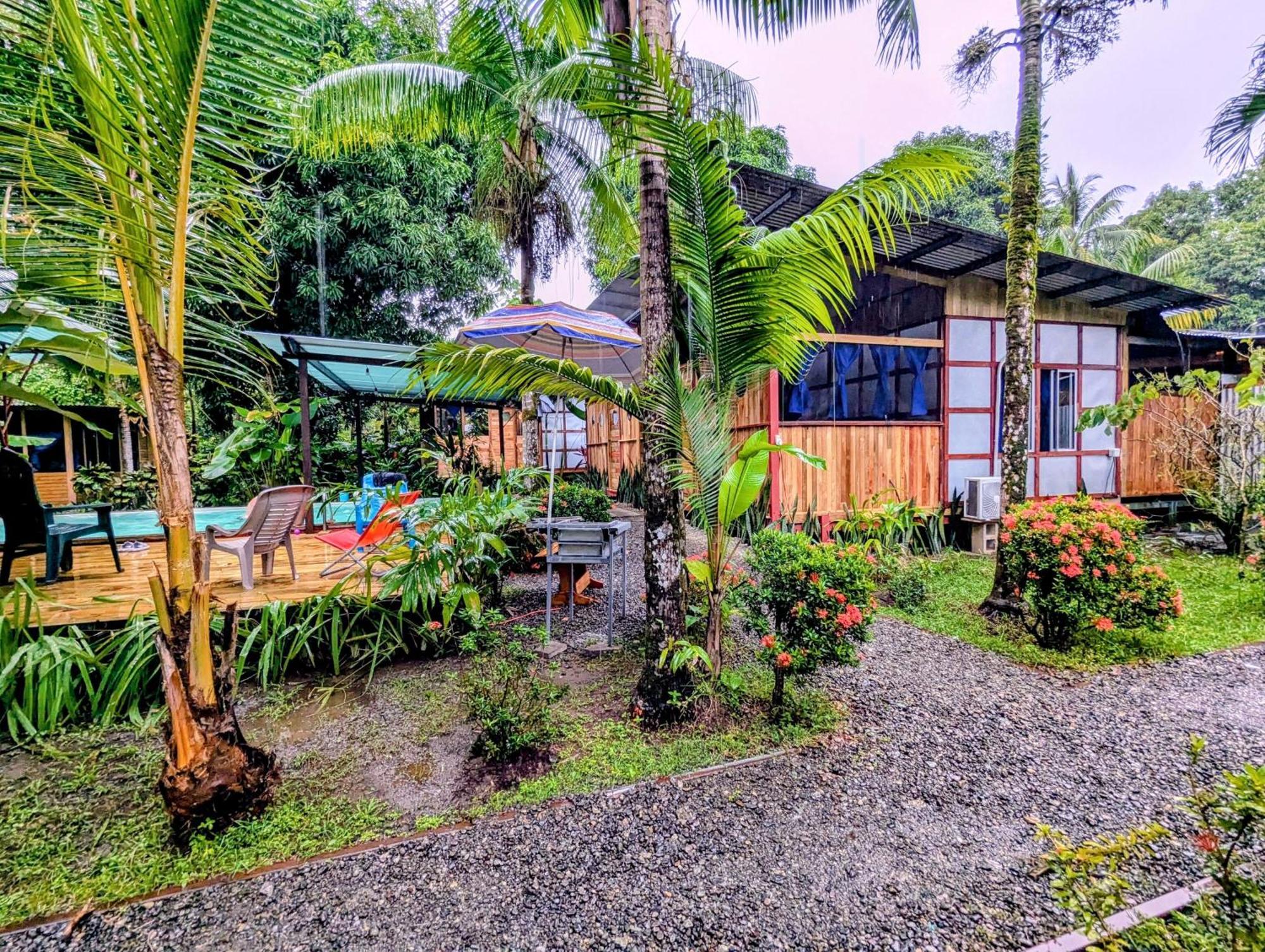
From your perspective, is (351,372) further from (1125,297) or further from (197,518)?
(1125,297)

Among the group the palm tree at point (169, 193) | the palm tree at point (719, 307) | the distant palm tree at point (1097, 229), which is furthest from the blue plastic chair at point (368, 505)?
the distant palm tree at point (1097, 229)

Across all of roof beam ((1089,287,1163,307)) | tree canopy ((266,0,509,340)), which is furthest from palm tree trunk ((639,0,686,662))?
roof beam ((1089,287,1163,307))

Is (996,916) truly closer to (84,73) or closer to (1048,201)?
(84,73)

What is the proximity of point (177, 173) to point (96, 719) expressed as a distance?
2907 mm

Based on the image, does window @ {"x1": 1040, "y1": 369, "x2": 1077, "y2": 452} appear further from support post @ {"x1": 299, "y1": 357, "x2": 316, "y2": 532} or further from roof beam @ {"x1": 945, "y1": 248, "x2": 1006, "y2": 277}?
support post @ {"x1": 299, "y1": 357, "x2": 316, "y2": 532}

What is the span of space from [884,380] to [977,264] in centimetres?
187

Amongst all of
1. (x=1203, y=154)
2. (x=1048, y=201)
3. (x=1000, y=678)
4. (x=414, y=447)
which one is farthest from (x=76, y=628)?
(x=1048, y=201)

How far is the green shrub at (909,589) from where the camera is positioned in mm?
5102

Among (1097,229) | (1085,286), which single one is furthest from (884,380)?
(1097,229)

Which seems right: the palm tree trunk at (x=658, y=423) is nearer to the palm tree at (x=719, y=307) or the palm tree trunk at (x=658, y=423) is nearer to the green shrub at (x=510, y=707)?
the palm tree at (x=719, y=307)

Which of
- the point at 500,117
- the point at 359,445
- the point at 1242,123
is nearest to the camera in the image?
the point at 1242,123

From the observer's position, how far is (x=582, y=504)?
17.7 feet

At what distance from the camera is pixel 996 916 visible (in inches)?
67.4

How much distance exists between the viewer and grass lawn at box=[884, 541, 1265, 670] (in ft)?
13.1
